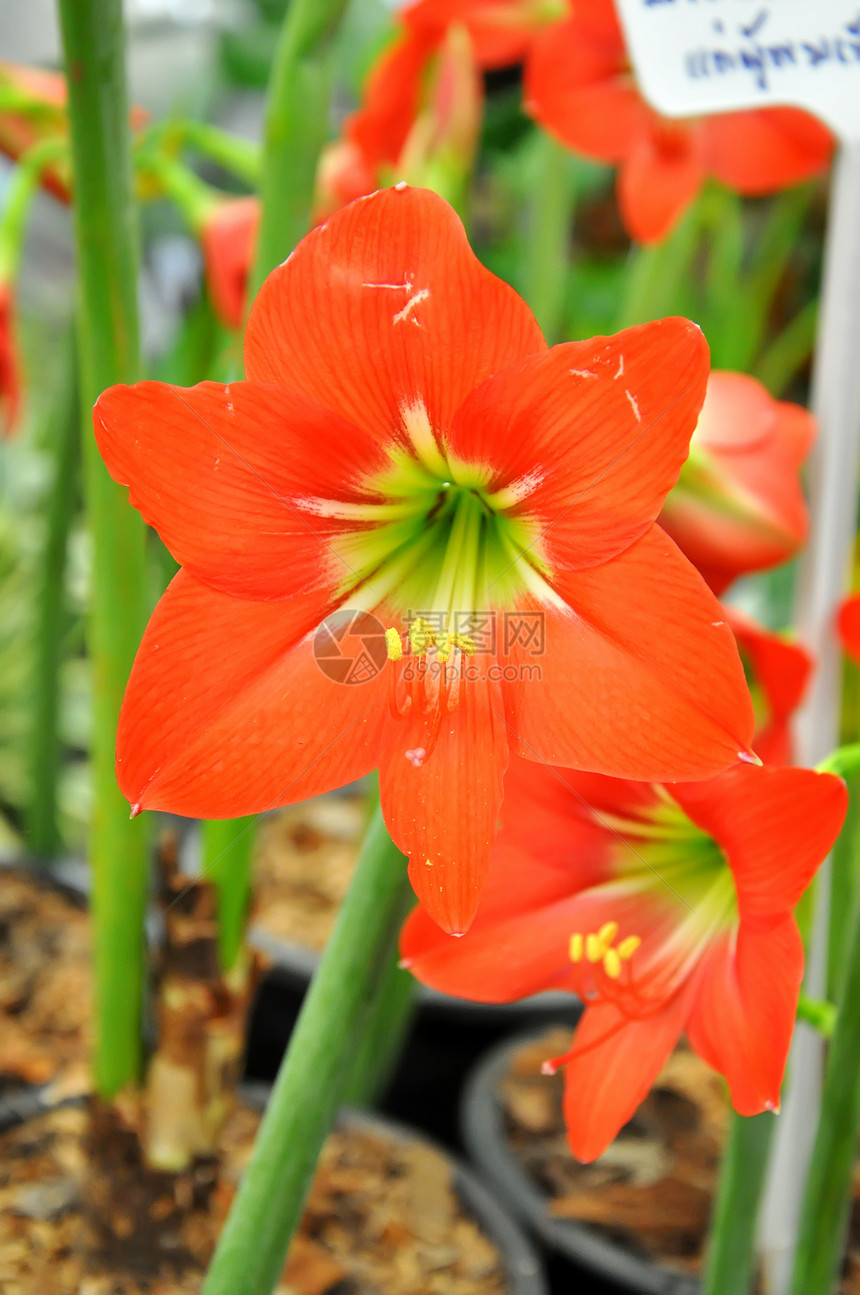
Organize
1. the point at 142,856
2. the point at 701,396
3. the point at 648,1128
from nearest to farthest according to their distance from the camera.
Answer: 1. the point at 701,396
2. the point at 142,856
3. the point at 648,1128

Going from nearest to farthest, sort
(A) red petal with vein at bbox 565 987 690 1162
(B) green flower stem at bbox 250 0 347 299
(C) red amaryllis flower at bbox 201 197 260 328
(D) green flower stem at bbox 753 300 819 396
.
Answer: (A) red petal with vein at bbox 565 987 690 1162
(B) green flower stem at bbox 250 0 347 299
(C) red amaryllis flower at bbox 201 197 260 328
(D) green flower stem at bbox 753 300 819 396

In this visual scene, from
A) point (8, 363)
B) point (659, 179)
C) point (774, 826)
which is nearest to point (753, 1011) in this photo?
point (774, 826)

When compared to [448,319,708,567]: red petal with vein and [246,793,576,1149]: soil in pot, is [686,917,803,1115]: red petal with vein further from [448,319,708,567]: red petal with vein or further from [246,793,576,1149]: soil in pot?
[246,793,576,1149]: soil in pot

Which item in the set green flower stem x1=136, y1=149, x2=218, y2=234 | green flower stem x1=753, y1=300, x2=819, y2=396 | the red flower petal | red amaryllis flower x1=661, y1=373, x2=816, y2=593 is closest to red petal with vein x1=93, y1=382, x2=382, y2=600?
red amaryllis flower x1=661, y1=373, x2=816, y2=593

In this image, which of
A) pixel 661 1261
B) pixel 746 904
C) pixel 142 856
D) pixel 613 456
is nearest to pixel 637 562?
pixel 613 456

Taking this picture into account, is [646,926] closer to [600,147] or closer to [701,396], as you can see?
[701,396]

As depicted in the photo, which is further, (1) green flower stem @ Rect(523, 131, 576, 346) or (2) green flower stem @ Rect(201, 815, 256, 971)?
(1) green flower stem @ Rect(523, 131, 576, 346)

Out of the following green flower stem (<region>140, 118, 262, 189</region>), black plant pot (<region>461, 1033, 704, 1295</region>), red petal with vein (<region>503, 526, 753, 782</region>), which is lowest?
black plant pot (<region>461, 1033, 704, 1295</region>)

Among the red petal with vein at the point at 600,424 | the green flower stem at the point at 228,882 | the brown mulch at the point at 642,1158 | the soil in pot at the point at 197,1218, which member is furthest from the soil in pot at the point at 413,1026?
the red petal with vein at the point at 600,424
